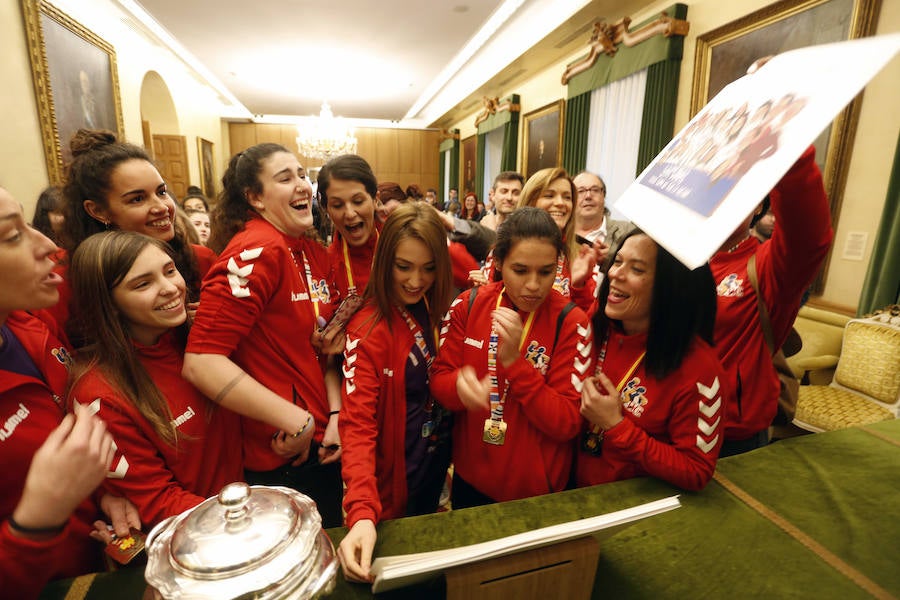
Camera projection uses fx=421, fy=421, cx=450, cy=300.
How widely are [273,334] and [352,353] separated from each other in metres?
0.27

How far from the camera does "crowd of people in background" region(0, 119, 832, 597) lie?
1.09 meters

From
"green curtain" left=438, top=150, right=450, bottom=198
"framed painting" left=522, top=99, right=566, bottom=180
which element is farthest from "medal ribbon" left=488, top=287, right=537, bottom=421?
"green curtain" left=438, top=150, right=450, bottom=198

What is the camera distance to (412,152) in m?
14.1

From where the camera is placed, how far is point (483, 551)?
671 millimetres

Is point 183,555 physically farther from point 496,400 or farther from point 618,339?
point 618,339

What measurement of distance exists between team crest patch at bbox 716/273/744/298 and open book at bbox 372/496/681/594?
3.59 ft

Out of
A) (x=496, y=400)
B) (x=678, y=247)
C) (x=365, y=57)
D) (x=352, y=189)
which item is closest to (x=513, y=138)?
(x=365, y=57)

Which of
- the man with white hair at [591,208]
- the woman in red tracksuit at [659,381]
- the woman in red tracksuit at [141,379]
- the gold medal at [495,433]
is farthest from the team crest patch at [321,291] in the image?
the man with white hair at [591,208]

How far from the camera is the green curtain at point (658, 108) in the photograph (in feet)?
13.8

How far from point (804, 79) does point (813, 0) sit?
3544 mm

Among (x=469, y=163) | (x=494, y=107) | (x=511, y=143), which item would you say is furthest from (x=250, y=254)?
(x=469, y=163)

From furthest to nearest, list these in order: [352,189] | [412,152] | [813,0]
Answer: [412,152], [813,0], [352,189]

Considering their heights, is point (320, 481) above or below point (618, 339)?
below

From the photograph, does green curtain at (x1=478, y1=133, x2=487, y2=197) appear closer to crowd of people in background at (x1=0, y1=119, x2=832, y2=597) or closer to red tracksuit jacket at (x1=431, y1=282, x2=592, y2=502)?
crowd of people in background at (x1=0, y1=119, x2=832, y2=597)
